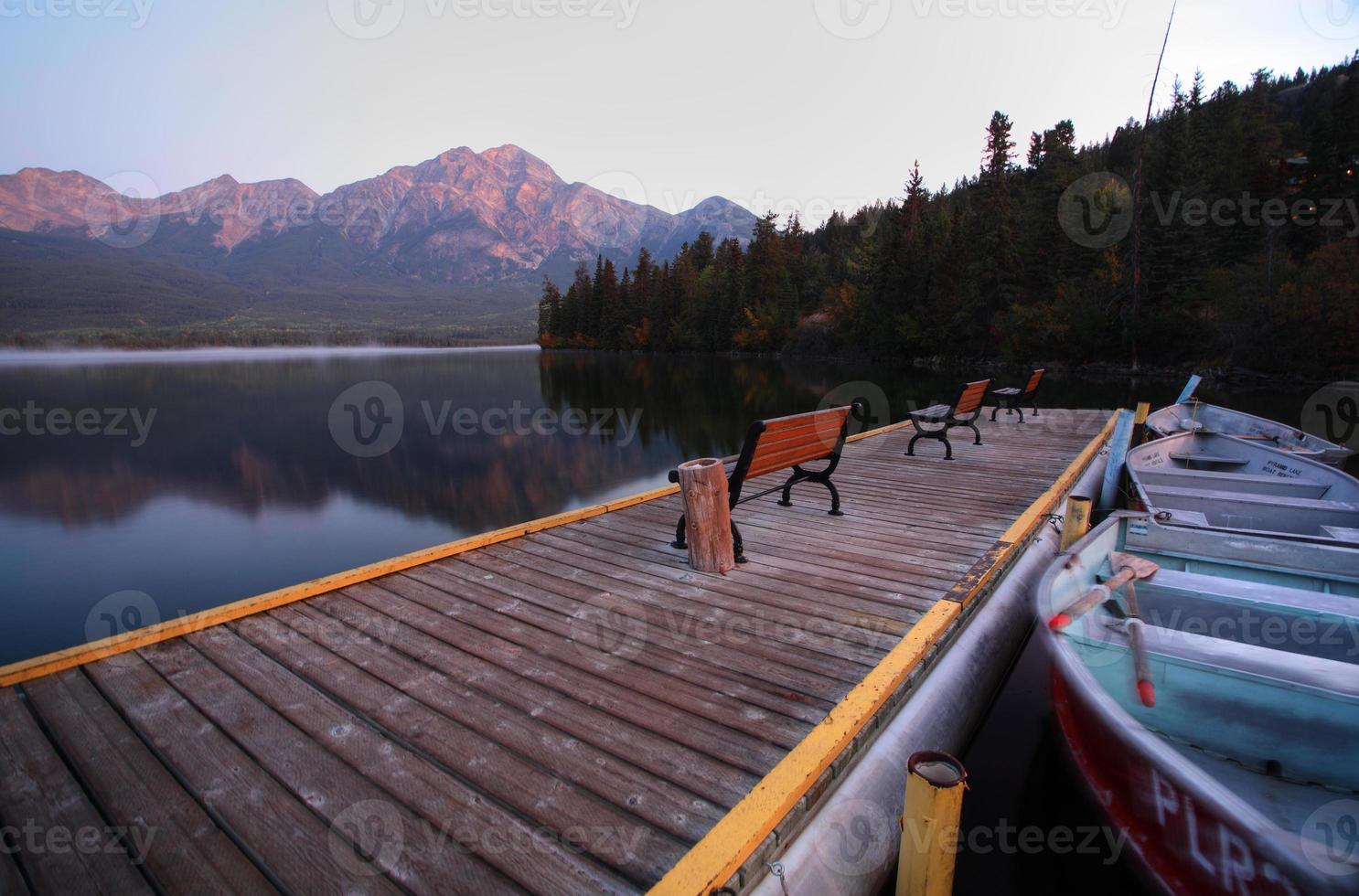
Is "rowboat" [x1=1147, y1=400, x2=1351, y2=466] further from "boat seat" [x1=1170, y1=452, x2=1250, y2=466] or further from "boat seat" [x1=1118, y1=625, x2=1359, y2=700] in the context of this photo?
"boat seat" [x1=1118, y1=625, x2=1359, y2=700]

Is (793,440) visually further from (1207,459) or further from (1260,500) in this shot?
(1207,459)

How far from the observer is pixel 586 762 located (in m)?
2.56

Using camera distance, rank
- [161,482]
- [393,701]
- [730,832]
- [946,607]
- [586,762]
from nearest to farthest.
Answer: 1. [730,832]
2. [586,762]
3. [393,701]
4. [946,607]
5. [161,482]

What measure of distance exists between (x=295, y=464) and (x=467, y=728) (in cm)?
1738

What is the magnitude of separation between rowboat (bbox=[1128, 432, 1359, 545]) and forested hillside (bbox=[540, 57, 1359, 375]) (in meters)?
29.2

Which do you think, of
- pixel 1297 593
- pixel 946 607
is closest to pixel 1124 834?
pixel 946 607

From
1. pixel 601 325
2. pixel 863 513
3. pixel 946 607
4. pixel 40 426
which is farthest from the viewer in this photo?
pixel 601 325

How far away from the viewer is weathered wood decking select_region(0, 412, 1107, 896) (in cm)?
211

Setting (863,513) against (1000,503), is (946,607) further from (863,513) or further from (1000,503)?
(1000,503)

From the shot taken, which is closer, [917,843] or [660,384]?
[917,843]

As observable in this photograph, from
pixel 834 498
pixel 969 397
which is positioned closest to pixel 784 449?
pixel 834 498

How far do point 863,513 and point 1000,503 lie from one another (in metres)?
1.62

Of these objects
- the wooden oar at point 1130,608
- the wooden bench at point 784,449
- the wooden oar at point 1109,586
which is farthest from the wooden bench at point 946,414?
the wooden oar at point 1109,586

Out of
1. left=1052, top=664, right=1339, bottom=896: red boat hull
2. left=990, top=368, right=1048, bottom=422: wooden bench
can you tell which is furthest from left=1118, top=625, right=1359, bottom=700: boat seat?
left=990, top=368, right=1048, bottom=422: wooden bench
